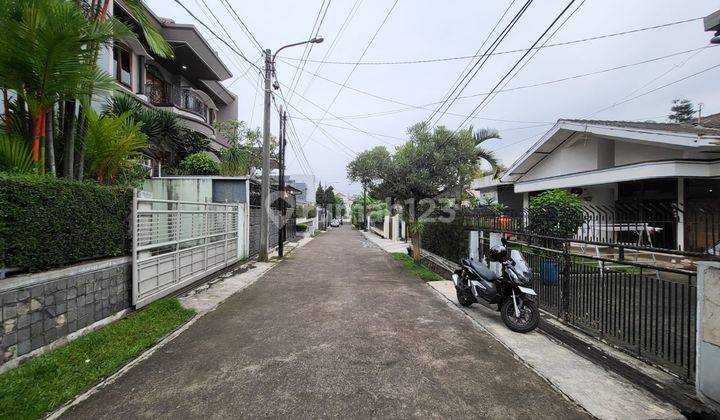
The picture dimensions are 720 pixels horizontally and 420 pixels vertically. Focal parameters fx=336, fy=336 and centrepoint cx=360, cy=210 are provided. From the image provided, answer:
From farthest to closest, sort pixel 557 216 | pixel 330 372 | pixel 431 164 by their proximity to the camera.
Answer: pixel 431 164
pixel 557 216
pixel 330 372

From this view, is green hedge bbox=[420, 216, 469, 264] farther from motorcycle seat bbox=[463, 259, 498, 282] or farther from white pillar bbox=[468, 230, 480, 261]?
motorcycle seat bbox=[463, 259, 498, 282]

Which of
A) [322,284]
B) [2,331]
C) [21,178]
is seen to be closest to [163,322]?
[2,331]

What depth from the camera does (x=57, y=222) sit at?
12.9ft

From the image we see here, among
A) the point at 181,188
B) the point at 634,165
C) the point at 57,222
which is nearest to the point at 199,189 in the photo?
the point at 181,188

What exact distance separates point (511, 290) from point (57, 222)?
19.6 ft

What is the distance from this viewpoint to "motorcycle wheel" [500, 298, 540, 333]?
4738mm

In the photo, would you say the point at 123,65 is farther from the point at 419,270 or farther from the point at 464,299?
the point at 464,299

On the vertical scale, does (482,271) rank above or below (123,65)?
below

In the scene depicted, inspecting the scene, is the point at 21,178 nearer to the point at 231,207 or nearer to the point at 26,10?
the point at 26,10

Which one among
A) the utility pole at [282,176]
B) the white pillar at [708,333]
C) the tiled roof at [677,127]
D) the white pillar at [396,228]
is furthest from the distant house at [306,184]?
the white pillar at [708,333]

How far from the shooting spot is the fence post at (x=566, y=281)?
490cm

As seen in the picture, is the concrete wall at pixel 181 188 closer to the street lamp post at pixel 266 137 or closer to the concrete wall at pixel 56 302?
the street lamp post at pixel 266 137

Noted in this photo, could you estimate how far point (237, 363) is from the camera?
3.66 m

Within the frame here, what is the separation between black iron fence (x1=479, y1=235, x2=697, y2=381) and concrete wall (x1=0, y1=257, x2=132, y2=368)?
6.07 metres
